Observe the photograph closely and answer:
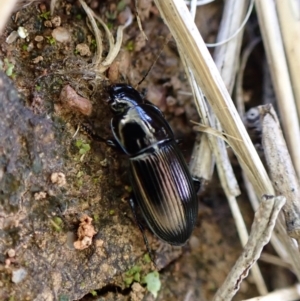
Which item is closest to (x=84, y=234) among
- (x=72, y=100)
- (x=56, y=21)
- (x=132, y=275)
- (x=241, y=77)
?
(x=132, y=275)

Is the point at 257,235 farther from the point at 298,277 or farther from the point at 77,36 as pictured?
the point at 77,36

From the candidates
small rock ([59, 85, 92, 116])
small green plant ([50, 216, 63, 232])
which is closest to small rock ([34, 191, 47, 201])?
small green plant ([50, 216, 63, 232])

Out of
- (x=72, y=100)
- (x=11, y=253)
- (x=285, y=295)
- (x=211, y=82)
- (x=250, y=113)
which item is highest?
(x=72, y=100)

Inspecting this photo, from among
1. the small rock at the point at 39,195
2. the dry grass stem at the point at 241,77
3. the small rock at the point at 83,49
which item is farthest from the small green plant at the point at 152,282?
the small rock at the point at 83,49

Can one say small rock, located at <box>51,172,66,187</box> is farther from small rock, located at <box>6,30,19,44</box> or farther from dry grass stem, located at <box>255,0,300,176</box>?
dry grass stem, located at <box>255,0,300,176</box>

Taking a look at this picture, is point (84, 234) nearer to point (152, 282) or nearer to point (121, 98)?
point (152, 282)

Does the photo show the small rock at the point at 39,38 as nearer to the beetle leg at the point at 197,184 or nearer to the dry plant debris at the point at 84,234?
the dry plant debris at the point at 84,234
